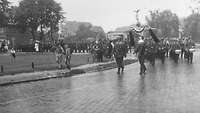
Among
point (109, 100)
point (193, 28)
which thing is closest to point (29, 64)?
point (109, 100)

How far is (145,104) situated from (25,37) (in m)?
92.1

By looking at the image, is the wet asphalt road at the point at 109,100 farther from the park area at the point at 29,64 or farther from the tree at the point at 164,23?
the tree at the point at 164,23

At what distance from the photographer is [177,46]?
119 ft

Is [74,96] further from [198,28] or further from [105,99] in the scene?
[198,28]

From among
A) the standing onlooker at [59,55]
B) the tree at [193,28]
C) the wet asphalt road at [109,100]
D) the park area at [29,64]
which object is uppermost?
the tree at [193,28]

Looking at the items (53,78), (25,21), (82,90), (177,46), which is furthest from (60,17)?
(82,90)

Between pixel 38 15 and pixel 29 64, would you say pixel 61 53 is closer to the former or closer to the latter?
pixel 29 64

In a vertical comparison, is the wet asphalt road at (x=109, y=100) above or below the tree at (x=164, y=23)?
below

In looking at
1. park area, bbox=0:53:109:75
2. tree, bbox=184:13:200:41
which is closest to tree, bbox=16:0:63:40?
park area, bbox=0:53:109:75

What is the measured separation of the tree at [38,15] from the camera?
8750cm

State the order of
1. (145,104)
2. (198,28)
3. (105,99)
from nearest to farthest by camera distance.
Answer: (145,104) → (105,99) → (198,28)

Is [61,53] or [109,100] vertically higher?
[61,53]

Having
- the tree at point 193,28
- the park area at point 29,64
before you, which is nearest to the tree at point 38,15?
the park area at point 29,64

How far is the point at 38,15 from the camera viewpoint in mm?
87500
